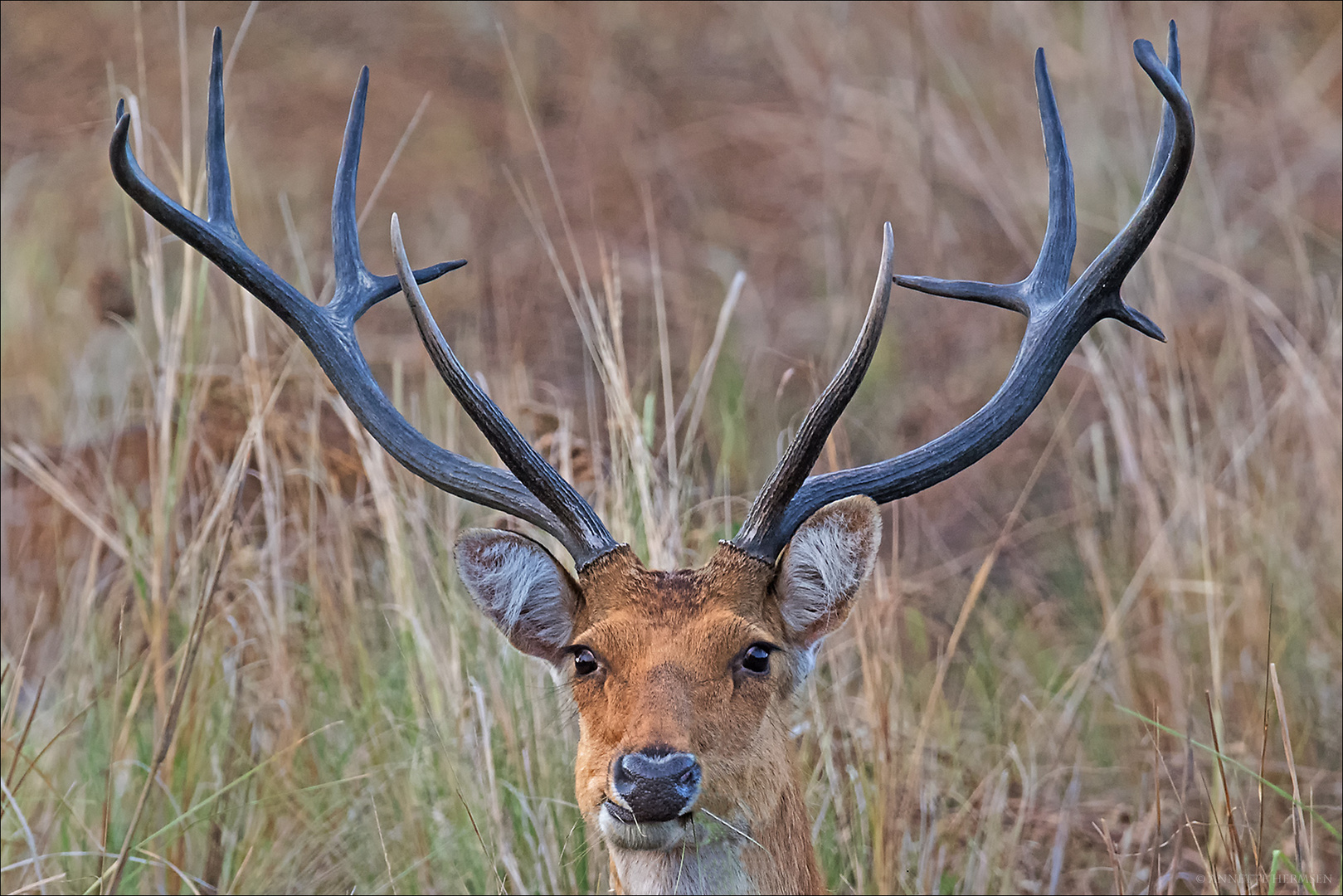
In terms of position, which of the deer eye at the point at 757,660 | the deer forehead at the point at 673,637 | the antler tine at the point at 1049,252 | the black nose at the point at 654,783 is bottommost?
the black nose at the point at 654,783

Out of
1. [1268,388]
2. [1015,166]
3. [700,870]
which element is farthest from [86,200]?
[700,870]

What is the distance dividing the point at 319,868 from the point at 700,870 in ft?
5.98

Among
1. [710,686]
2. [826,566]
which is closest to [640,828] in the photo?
[710,686]

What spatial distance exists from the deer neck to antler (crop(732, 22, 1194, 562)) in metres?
0.62

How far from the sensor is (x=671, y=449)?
4.58m

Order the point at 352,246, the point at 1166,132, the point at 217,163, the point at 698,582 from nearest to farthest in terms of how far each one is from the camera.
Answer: the point at 698,582 < the point at 1166,132 < the point at 217,163 < the point at 352,246

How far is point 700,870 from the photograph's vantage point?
10.5 feet

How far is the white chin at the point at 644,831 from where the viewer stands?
9.56ft

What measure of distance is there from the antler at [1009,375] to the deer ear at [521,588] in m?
0.44

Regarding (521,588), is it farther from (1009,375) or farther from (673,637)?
(1009,375)

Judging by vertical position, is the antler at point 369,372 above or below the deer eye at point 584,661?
above

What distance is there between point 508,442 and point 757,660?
751mm

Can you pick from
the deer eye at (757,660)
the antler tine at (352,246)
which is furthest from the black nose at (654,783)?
the antler tine at (352,246)

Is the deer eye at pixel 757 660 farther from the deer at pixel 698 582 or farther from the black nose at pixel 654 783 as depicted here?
the black nose at pixel 654 783
